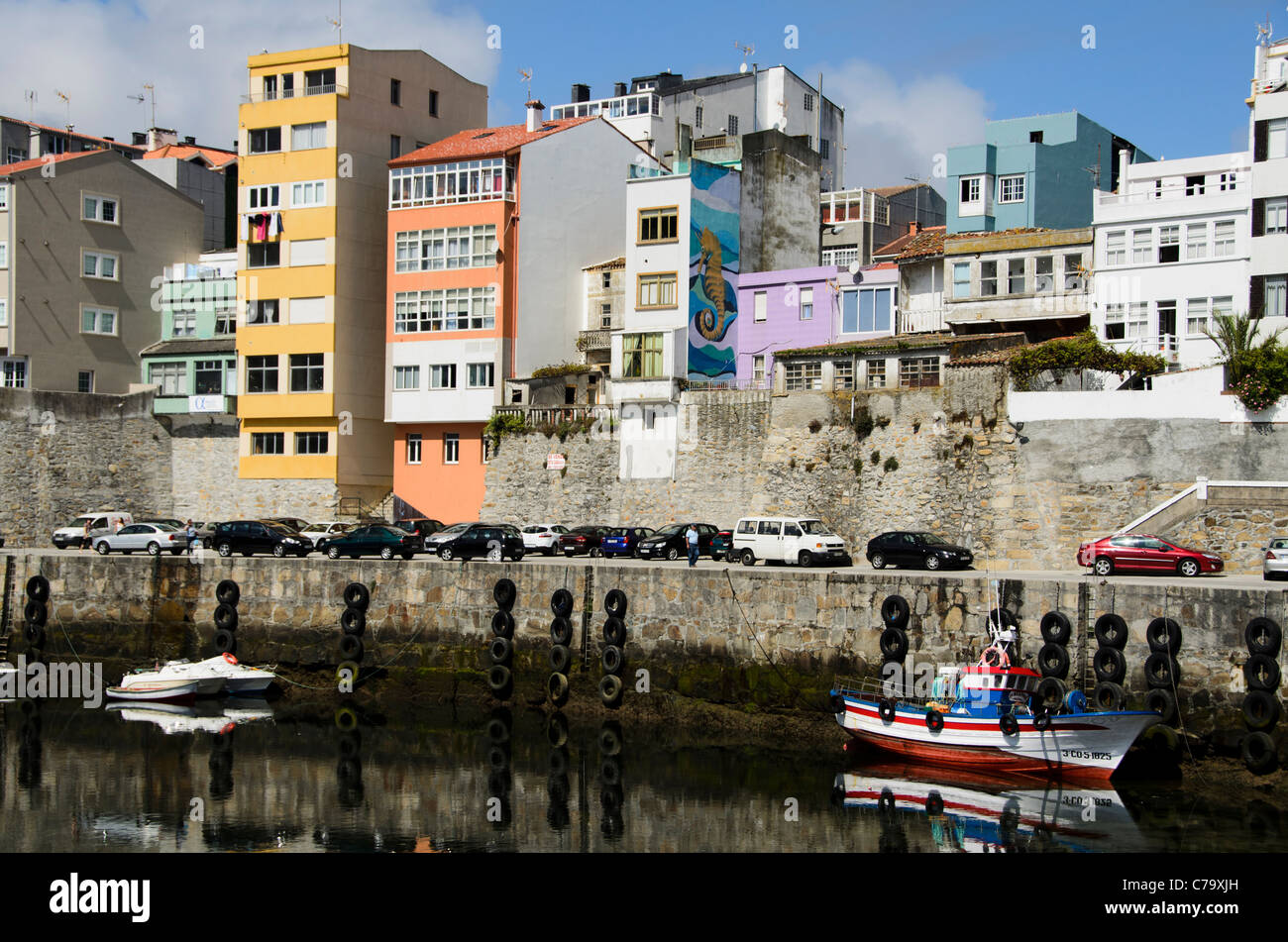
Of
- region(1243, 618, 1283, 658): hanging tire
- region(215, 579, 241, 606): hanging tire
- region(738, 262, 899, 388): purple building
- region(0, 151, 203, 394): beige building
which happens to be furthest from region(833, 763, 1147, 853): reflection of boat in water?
region(0, 151, 203, 394): beige building

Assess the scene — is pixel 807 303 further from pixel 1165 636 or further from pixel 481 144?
pixel 1165 636

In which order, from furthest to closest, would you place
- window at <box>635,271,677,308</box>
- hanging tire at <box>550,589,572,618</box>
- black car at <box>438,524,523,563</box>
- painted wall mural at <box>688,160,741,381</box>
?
1. painted wall mural at <box>688,160,741,381</box>
2. window at <box>635,271,677,308</box>
3. black car at <box>438,524,523,563</box>
4. hanging tire at <box>550,589,572,618</box>

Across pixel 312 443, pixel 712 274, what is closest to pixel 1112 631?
pixel 712 274

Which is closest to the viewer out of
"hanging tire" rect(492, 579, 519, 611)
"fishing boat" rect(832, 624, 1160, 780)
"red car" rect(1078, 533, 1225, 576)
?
"fishing boat" rect(832, 624, 1160, 780)

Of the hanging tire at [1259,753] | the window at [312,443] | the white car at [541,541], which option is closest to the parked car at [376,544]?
the white car at [541,541]

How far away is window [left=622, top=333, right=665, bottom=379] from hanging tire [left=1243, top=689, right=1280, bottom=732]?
31.0m

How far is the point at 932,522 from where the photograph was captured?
4503 centimetres

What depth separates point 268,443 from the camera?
6375cm

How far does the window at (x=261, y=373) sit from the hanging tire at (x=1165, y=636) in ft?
151

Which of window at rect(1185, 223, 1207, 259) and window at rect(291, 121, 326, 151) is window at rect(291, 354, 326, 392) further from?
window at rect(1185, 223, 1207, 259)

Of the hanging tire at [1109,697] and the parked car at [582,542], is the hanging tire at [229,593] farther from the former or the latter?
the hanging tire at [1109,697]

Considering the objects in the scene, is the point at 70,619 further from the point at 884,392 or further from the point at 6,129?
the point at 6,129

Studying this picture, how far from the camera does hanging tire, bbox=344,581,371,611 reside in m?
41.0

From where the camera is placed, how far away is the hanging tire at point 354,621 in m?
40.8
